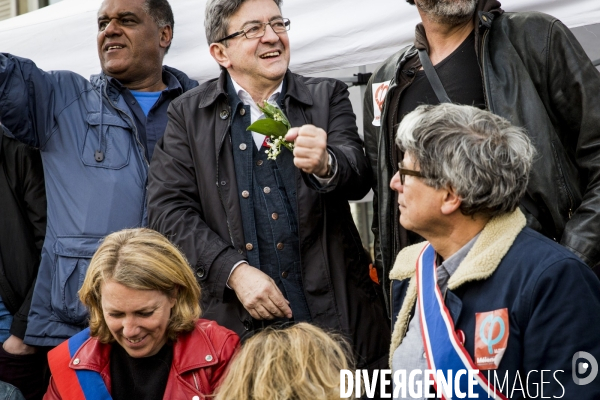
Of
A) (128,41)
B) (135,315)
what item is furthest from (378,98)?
(128,41)

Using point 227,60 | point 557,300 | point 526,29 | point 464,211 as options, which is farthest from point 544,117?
point 227,60

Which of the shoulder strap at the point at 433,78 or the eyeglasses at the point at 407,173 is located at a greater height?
the shoulder strap at the point at 433,78

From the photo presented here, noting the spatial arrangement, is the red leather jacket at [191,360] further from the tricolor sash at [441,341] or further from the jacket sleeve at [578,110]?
the jacket sleeve at [578,110]

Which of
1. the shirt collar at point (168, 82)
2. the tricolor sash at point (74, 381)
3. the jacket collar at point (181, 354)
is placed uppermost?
the shirt collar at point (168, 82)

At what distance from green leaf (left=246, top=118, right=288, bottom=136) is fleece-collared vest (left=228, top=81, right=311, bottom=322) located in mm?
225

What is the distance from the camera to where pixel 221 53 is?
3746 millimetres

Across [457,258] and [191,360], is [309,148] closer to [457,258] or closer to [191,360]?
[457,258]

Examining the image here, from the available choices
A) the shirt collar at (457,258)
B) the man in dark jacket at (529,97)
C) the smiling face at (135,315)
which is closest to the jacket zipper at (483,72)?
the man in dark jacket at (529,97)

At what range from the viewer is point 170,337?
3.23m

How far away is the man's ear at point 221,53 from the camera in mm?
3727

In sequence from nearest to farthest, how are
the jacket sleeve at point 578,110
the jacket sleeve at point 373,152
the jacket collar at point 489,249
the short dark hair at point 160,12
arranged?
the jacket collar at point 489,249 → the jacket sleeve at point 578,110 → the jacket sleeve at point 373,152 → the short dark hair at point 160,12

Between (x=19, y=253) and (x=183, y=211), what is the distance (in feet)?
3.53

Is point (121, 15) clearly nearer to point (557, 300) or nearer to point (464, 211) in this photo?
point (464, 211)

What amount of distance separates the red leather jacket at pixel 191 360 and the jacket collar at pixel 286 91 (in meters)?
0.99
